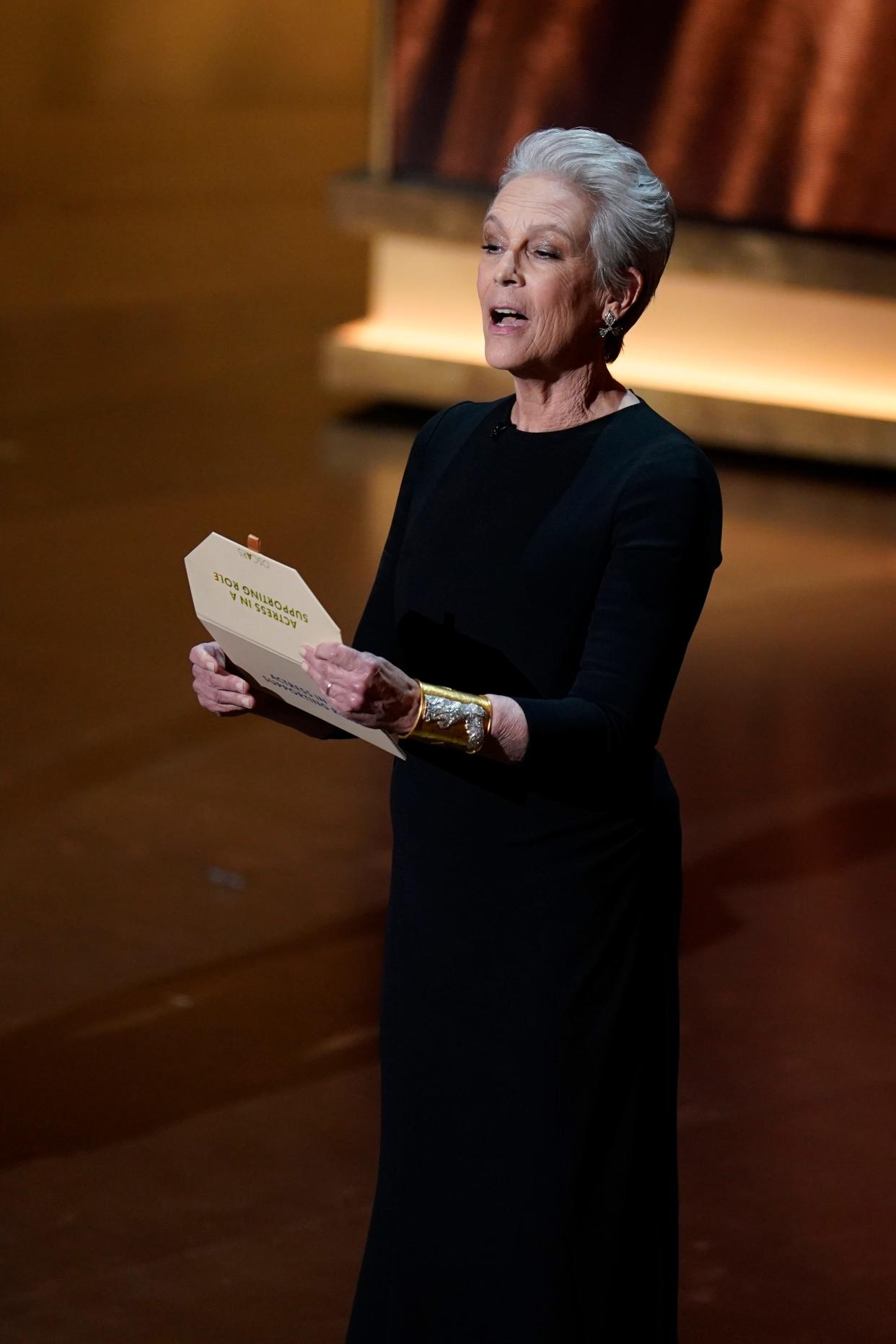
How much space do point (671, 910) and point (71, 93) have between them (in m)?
11.0

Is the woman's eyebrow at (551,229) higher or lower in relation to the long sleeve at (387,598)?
higher

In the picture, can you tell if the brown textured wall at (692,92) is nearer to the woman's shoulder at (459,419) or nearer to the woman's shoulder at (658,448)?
the woman's shoulder at (459,419)

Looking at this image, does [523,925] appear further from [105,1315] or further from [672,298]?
[672,298]

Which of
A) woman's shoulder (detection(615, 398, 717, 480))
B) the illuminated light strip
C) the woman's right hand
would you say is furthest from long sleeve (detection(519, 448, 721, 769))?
the illuminated light strip

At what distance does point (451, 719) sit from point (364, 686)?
0.11 meters

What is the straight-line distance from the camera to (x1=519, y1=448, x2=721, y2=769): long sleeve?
1.90m

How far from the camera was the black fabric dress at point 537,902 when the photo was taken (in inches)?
78.2

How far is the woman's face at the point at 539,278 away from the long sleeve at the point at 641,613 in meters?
0.17

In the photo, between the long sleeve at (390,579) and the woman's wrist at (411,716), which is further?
the long sleeve at (390,579)

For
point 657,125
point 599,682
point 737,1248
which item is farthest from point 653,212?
point 657,125

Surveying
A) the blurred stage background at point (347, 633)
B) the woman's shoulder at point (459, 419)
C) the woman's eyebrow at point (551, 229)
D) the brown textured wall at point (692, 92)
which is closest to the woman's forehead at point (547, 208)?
the woman's eyebrow at point (551, 229)

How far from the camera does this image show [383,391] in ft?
27.1

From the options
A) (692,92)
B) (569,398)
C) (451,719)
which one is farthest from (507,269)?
(692,92)

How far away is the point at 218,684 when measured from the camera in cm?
208
